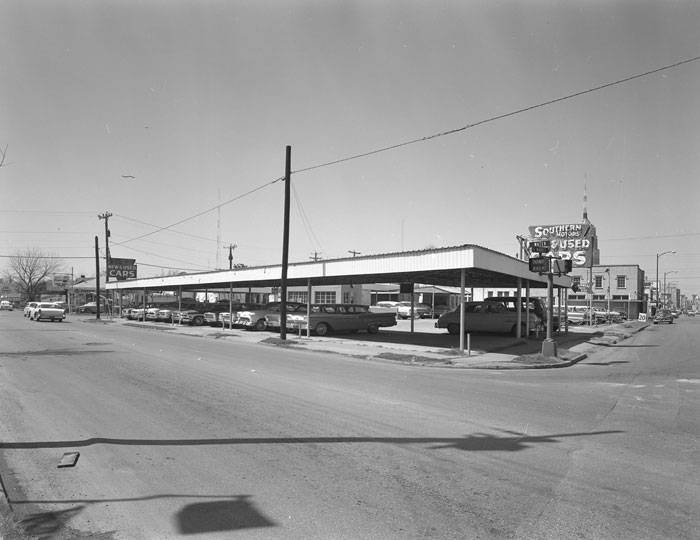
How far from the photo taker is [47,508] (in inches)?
176

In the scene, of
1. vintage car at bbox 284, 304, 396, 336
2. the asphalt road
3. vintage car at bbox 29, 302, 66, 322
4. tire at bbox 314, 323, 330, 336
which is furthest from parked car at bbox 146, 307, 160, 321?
the asphalt road

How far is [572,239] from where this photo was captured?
89.2ft

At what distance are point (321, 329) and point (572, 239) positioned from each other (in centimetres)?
1357

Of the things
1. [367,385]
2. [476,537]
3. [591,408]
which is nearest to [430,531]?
[476,537]

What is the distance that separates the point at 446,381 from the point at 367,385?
6.70 ft

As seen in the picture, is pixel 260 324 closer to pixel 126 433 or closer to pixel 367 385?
pixel 367 385

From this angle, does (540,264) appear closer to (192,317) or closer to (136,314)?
(192,317)

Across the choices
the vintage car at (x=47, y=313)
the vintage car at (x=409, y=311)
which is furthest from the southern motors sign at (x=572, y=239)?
the vintage car at (x=47, y=313)

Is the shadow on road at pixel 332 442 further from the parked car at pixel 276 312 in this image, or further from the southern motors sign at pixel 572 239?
the parked car at pixel 276 312

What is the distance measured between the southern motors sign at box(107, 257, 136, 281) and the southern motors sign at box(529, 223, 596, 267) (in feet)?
141

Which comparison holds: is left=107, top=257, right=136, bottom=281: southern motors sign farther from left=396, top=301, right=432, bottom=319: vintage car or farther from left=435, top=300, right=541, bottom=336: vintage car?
left=435, top=300, right=541, bottom=336: vintage car

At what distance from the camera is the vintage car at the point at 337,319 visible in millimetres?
27109

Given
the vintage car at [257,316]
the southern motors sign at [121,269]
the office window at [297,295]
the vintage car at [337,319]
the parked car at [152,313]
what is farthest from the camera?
the office window at [297,295]

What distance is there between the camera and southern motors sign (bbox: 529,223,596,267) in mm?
26828
